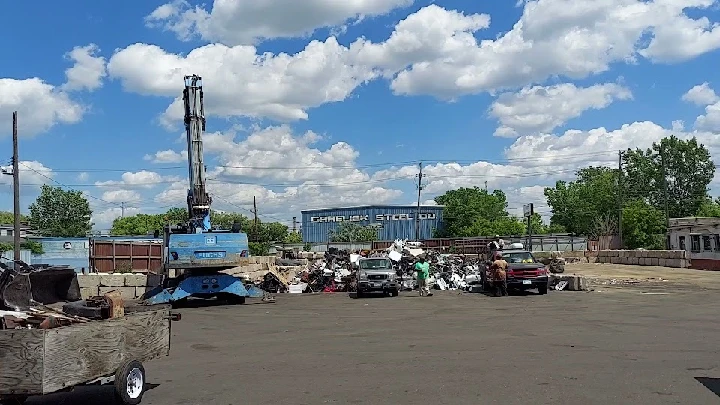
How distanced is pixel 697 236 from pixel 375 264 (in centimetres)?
3578

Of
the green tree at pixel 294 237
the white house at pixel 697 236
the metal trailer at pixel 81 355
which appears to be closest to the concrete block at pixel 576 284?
the white house at pixel 697 236

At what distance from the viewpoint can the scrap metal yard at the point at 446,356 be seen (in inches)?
364

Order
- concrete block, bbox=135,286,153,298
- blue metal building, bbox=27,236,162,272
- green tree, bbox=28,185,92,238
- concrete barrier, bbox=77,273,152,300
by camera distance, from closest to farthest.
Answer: concrete barrier, bbox=77,273,152,300, concrete block, bbox=135,286,153,298, blue metal building, bbox=27,236,162,272, green tree, bbox=28,185,92,238

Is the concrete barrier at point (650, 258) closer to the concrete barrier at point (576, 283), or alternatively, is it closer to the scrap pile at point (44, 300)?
the concrete barrier at point (576, 283)

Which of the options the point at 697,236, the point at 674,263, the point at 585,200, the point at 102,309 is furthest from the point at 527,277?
the point at 585,200

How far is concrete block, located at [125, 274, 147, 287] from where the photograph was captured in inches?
1225

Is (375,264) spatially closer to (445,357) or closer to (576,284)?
(576,284)

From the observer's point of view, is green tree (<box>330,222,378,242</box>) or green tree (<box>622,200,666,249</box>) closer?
green tree (<box>622,200,666,249</box>)

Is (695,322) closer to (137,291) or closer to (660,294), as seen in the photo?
(660,294)

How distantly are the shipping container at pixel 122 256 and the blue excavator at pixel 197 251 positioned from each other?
1265 centimetres

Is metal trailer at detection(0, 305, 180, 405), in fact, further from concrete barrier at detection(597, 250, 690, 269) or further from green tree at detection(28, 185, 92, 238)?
green tree at detection(28, 185, 92, 238)

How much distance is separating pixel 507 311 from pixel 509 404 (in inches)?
538

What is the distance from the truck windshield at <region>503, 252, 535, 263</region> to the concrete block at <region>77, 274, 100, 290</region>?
59.2 ft

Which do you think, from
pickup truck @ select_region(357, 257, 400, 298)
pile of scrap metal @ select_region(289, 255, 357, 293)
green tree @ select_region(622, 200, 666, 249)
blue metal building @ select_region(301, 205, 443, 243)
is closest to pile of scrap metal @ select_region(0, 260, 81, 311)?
pickup truck @ select_region(357, 257, 400, 298)
